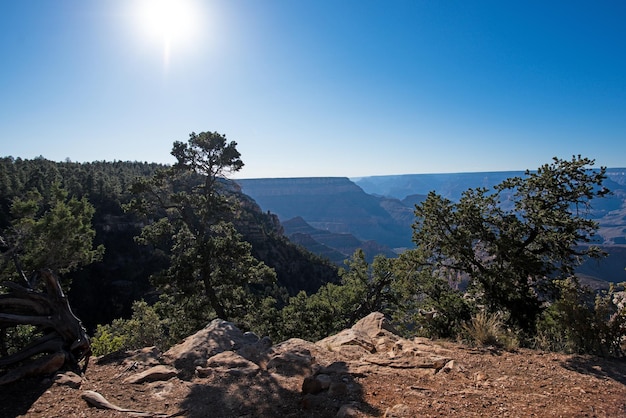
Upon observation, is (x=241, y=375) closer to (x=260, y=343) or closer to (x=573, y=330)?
(x=260, y=343)

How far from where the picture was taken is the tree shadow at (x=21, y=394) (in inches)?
191

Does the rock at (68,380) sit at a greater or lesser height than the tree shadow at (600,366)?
lesser

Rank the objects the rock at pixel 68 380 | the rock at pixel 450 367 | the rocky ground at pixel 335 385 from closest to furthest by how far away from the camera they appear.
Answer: the rocky ground at pixel 335 385
the rock at pixel 68 380
the rock at pixel 450 367

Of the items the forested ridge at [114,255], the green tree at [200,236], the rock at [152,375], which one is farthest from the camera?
the forested ridge at [114,255]

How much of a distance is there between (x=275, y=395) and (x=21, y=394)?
13.5ft

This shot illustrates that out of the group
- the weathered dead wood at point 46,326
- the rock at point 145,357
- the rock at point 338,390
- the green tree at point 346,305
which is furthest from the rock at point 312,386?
the green tree at point 346,305

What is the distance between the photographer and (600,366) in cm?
591

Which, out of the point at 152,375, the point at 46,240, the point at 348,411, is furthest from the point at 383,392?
the point at 46,240

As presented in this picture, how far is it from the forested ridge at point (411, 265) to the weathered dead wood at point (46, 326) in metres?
0.14

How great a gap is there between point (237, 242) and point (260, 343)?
7238mm

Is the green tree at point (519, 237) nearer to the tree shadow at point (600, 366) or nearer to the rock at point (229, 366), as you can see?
the tree shadow at point (600, 366)

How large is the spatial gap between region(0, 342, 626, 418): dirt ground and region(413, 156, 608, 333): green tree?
4.63 metres

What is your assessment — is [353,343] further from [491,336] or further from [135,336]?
[135,336]

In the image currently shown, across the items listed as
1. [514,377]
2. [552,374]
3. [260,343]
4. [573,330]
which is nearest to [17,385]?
[260,343]
